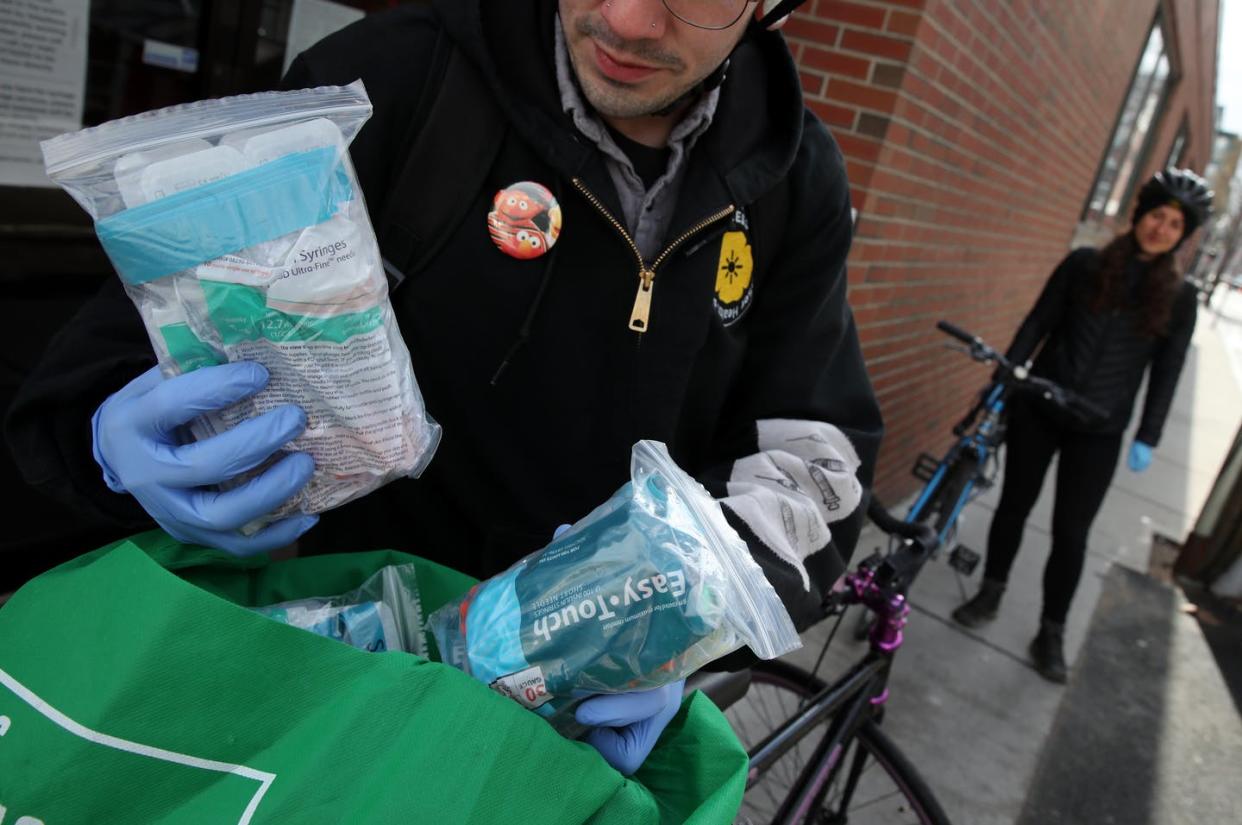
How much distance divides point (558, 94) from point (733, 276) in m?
0.40

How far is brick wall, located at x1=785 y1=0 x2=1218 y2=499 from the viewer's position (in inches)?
128

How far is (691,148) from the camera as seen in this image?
129 cm

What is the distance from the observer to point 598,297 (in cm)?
123

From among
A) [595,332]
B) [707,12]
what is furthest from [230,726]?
[707,12]

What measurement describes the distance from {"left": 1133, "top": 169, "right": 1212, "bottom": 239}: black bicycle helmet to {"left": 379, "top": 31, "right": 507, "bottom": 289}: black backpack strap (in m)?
3.91

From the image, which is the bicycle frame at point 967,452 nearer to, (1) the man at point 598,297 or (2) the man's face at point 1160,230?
(2) the man's face at point 1160,230

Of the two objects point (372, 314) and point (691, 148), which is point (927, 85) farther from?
point (372, 314)

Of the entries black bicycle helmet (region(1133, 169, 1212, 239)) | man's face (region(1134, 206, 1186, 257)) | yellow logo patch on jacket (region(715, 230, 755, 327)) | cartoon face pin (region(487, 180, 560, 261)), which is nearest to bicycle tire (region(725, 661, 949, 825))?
yellow logo patch on jacket (region(715, 230, 755, 327))

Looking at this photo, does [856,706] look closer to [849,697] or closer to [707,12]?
[849,697]

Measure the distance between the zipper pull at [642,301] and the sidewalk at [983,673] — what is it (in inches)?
105

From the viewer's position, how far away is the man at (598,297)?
109 centimetres

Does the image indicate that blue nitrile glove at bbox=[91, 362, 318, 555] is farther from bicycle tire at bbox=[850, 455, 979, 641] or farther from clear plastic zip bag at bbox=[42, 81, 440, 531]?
bicycle tire at bbox=[850, 455, 979, 641]

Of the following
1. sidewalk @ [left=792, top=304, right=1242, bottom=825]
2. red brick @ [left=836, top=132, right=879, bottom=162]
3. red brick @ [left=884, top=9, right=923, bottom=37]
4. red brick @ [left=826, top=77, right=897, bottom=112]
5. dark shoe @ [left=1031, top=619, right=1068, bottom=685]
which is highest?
red brick @ [left=884, top=9, right=923, bottom=37]

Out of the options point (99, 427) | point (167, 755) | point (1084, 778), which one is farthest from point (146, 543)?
point (1084, 778)
